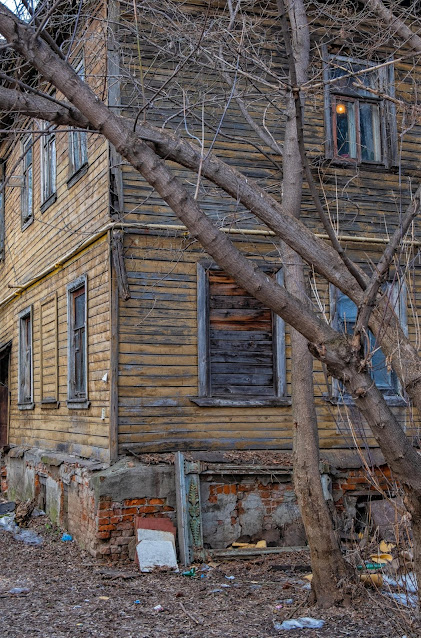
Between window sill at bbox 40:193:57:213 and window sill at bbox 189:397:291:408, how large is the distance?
4.87 metres

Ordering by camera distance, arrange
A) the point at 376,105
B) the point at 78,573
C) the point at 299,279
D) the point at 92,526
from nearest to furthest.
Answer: the point at 299,279, the point at 78,573, the point at 92,526, the point at 376,105

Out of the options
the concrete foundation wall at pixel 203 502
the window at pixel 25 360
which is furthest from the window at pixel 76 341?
Answer: the window at pixel 25 360

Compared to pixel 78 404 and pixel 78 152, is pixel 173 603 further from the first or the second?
pixel 78 152

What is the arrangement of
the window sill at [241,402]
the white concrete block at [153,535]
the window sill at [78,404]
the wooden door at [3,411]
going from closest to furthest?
the white concrete block at [153,535] < the window sill at [241,402] < the window sill at [78,404] < the wooden door at [3,411]

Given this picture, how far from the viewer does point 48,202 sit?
12.9 m

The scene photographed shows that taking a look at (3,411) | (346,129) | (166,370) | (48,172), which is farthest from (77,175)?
(3,411)

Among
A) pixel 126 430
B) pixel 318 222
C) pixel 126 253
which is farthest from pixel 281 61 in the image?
pixel 126 430

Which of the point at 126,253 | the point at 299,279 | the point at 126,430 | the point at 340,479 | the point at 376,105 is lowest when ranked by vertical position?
the point at 340,479

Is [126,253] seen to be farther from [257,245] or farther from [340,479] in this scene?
[340,479]

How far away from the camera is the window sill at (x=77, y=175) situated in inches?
425

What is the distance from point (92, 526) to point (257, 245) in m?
4.30

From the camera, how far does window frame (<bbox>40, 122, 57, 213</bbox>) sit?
1269 centimetres

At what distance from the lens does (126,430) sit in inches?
363

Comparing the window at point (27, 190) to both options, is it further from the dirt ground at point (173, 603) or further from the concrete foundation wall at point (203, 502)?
the dirt ground at point (173, 603)
